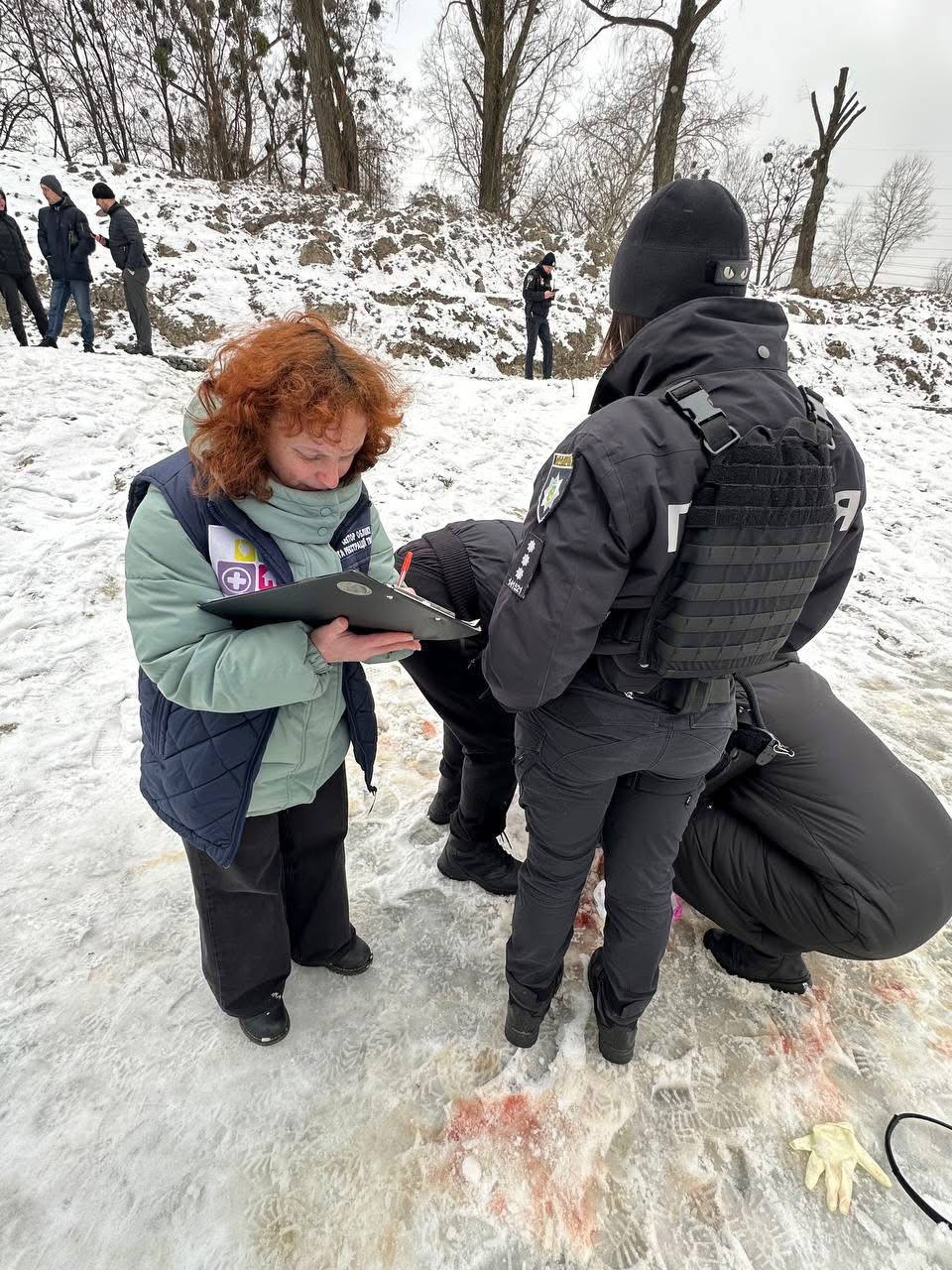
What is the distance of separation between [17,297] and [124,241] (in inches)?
58.0

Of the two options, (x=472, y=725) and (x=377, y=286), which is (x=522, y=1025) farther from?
(x=377, y=286)

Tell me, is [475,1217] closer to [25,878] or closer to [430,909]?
[430,909]

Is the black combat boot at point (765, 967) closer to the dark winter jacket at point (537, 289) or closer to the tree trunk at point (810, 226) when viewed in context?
the dark winter jacket at point (537, 289)

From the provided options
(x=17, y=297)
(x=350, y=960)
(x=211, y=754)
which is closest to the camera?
(x=211, y=754)

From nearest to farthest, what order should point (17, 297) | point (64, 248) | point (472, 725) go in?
1. point (472, 725)
2. point (64, 248)
3. point (17, 297)

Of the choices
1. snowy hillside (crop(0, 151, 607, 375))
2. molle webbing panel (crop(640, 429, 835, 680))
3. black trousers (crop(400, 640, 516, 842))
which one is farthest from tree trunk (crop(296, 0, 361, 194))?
molle webbing panel (crop(640, 429, 835, 680))

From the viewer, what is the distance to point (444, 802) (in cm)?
261

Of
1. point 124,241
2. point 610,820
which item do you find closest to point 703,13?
point 124,241

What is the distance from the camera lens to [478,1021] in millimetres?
1912

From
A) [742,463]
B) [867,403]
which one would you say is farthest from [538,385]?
[742,463]

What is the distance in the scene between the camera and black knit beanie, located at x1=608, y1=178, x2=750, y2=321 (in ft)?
4.33

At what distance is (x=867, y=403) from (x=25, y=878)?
10805mm

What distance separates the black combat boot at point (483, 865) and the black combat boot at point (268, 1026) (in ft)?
2.45

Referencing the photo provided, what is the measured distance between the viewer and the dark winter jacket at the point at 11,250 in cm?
720
